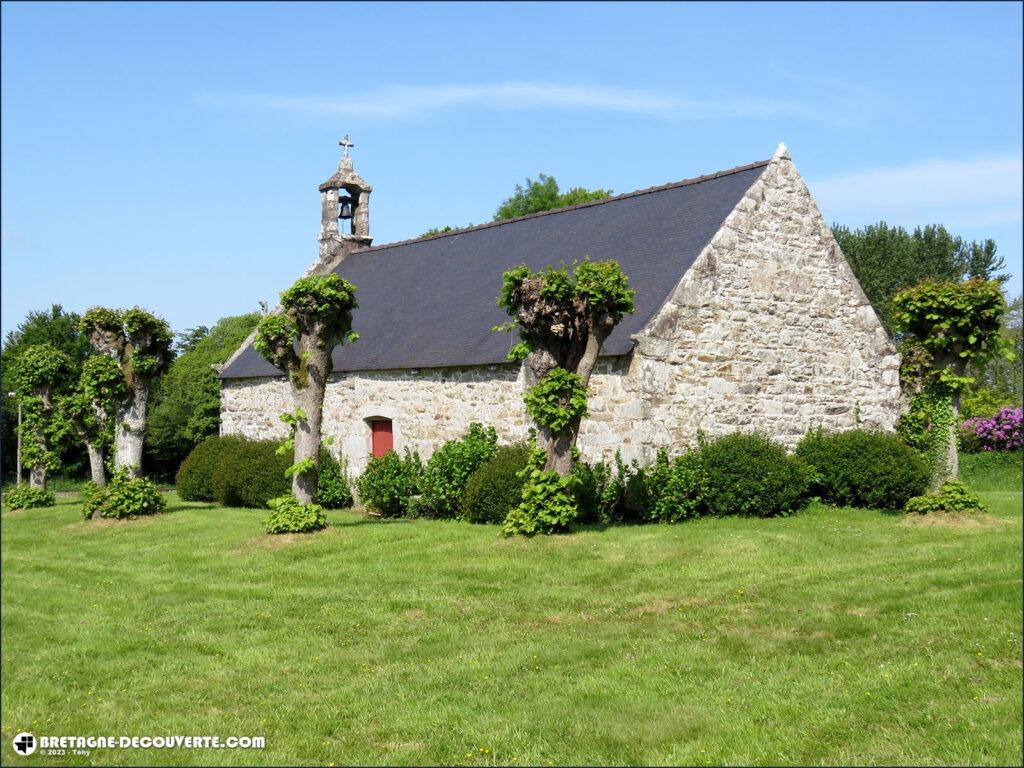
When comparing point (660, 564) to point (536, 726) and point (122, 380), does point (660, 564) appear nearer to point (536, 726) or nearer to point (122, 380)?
point (536, 726)

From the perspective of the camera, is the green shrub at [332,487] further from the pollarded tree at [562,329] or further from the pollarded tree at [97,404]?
the pollarded tree at [562,329]

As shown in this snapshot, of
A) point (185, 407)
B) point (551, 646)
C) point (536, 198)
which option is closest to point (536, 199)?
point (536, 198)

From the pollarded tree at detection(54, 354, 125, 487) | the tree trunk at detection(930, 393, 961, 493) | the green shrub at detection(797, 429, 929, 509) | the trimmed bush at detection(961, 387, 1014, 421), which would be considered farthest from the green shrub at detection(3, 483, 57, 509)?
the trimmed bush at detection(961, 387, 1014, 421)

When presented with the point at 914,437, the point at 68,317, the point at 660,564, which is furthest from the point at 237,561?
the point at 68,317

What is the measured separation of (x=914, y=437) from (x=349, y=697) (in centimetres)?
1328

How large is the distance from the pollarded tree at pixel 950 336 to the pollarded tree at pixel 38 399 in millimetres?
18716

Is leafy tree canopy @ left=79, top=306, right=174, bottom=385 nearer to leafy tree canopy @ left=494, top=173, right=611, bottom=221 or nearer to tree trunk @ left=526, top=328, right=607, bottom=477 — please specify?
tree trunk @ left=526, top=328, right=607, bottom=477

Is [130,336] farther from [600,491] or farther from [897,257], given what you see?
[897,257]

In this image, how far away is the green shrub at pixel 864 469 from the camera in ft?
47.8

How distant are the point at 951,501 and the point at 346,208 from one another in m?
18.8

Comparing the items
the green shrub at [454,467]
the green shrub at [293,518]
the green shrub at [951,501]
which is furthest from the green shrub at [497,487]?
the green shrub at [951,501]

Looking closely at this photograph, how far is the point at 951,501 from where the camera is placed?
12.3 metres

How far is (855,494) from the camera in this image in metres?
15.2

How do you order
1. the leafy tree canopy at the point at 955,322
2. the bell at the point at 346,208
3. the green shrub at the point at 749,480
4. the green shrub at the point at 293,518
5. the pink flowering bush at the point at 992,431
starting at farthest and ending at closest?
1. the bell at the point at 346,208
2. the green shrub at the point at 749,480
3. the green shrub at the point at 293,518
4. the leafy tree canopy at the point at 955,322
5. the pink flowering bush at the point at 992,431
